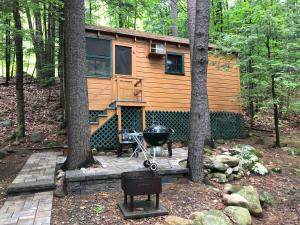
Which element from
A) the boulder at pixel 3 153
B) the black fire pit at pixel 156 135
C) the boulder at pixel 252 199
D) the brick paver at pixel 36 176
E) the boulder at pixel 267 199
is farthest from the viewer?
the boulder at pixel 3 153

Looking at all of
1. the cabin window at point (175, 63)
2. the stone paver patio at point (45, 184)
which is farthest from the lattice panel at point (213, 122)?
the stone paver patio at point (45, 184)

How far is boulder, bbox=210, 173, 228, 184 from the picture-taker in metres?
6.08

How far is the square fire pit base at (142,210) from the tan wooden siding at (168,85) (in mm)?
4953

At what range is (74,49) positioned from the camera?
233 inches

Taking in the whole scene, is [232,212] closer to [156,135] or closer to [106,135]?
[156,135]

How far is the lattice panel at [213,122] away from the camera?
10164 millimetres

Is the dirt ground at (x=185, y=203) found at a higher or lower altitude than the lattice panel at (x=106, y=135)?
lower

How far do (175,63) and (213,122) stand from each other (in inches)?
108

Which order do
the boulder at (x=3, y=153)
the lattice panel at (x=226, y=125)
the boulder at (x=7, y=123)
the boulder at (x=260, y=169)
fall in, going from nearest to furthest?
the boulder at (x=260, y=169)
the boulder at (x=3, y=153)
the lattice panel at (x=226, y=125)
the boulder at (x=7, y=123)

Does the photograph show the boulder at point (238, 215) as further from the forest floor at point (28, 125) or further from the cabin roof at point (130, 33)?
the cabin roof at point (130, 33)

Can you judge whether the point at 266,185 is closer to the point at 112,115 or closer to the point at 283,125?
the point at 112,115

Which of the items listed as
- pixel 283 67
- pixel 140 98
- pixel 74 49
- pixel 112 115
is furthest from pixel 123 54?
pixel 283 67

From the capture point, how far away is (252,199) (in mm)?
4902

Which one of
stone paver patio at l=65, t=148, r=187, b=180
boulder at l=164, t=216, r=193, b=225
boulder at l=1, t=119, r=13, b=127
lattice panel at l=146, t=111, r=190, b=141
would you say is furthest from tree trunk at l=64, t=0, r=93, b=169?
boulder at l=1, t=119, r=13, b=127
